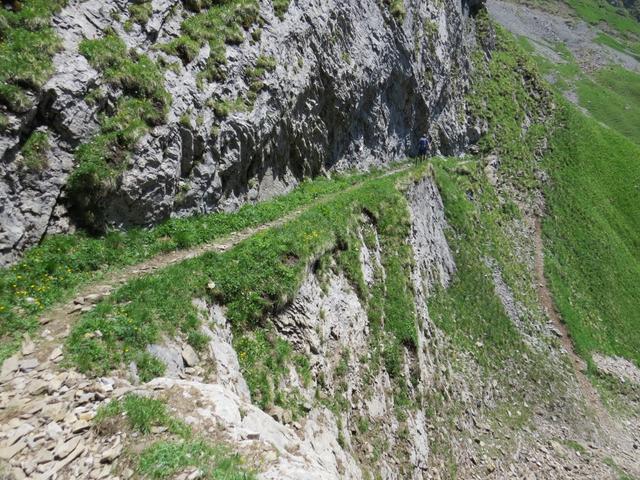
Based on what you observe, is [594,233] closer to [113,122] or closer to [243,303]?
[243,303]

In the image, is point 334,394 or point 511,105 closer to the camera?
point 334,394

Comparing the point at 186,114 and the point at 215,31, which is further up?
the point at 215,31

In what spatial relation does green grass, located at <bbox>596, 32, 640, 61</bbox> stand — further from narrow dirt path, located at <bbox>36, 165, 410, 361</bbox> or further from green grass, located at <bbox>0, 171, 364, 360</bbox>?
narrow dirt path, located at <bbox>36, 165, 410, 361</bbox>

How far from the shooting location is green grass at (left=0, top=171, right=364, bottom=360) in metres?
11.0

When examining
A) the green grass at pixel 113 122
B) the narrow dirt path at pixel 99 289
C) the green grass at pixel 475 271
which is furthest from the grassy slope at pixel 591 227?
the green grass at pixel 113 122

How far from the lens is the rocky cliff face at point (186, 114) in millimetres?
14461

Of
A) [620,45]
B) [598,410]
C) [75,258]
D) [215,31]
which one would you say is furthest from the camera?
[620,45]

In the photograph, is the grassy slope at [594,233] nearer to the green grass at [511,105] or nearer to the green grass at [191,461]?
the green grass at [511,105]

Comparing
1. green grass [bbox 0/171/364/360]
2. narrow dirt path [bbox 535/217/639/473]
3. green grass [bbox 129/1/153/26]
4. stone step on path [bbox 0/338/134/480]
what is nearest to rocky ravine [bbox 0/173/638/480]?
stone step on path [bbox 0/338/134/480]

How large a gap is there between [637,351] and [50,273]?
50.8 meters

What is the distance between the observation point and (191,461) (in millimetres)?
7391

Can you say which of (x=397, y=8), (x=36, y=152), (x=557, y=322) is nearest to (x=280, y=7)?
(x=36, y=152)

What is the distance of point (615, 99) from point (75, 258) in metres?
150

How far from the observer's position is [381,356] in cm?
1955
